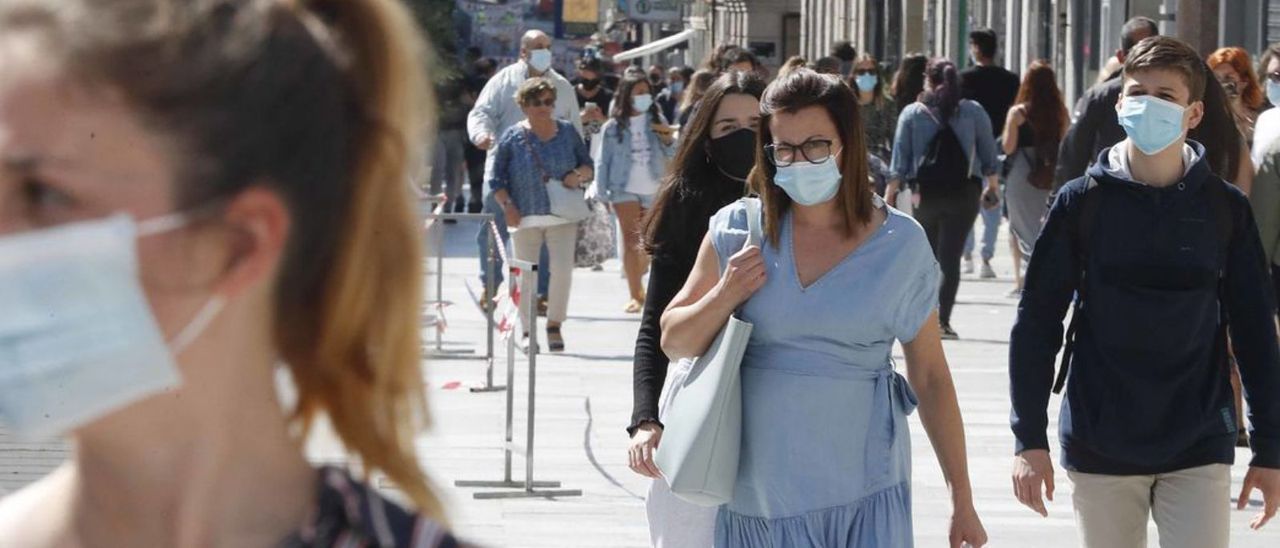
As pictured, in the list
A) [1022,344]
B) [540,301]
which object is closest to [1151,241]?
[1022,344]

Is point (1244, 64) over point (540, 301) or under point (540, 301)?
over

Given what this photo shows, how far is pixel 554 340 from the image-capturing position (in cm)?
1421

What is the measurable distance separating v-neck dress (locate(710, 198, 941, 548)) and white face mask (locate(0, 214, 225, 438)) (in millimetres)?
3138

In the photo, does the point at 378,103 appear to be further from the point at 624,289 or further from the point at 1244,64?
the point at 624,289

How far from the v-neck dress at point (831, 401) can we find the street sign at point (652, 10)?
2369 inches

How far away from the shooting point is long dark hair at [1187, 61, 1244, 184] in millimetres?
6898

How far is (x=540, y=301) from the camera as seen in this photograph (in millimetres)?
15523

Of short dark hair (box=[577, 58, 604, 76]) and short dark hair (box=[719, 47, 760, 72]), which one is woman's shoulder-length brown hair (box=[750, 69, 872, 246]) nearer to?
short dark hair (box=[719, 47, 760, 72])

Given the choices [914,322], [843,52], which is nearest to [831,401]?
[914,322]

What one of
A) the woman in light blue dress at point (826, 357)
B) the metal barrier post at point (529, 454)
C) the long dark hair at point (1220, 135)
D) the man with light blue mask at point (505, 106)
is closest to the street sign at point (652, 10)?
the man with light blue mask at point (505, 106)

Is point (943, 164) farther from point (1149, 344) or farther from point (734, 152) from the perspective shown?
point (1149, 344)

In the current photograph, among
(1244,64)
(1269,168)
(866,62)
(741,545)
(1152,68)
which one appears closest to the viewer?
(741,545)

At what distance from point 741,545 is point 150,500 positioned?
10.7 feet

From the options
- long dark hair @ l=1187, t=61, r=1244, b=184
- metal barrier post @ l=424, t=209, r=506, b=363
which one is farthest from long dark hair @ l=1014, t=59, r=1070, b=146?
long dark hair @ l=1187, t=61, r=1244, b=184
